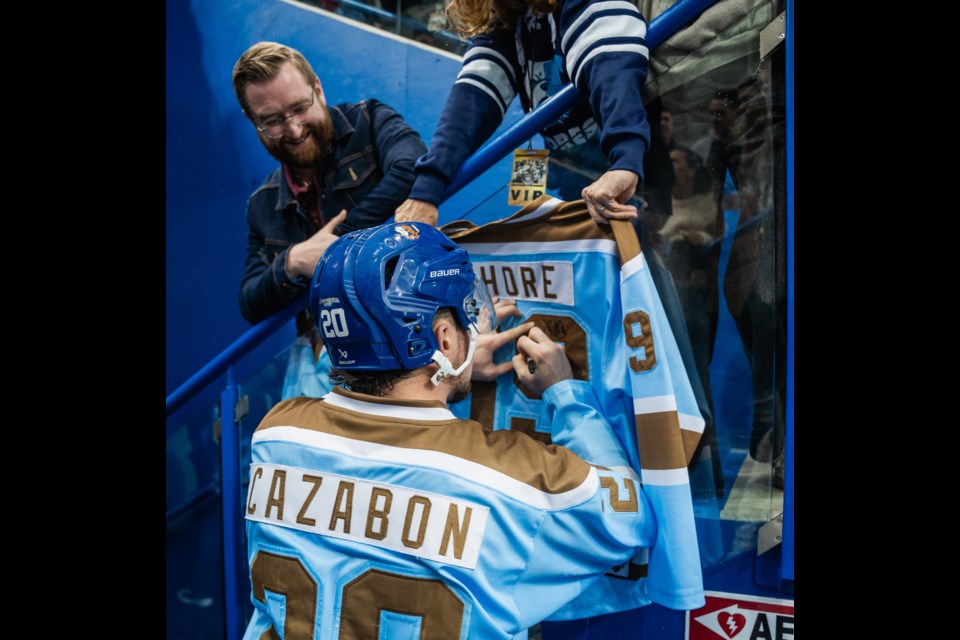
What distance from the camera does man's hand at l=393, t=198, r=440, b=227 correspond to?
1.86 m

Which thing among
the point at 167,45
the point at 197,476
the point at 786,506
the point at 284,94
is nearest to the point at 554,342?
the point at 786,506

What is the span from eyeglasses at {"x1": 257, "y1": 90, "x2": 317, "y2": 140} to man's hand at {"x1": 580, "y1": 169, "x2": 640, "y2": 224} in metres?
0.91

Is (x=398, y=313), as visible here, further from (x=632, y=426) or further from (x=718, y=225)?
(x=718, y=225)

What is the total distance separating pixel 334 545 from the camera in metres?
1.35

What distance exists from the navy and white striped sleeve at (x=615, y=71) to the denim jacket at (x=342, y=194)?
572 millimetres

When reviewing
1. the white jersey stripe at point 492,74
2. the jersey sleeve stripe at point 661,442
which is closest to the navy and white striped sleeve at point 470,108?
the white jersey stripe at point 492,74

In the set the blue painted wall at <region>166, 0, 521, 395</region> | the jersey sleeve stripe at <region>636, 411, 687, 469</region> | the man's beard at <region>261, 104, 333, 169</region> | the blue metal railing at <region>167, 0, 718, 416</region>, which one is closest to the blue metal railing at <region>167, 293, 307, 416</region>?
the blue metal railing at <region>167, 0, 718, 416</region>

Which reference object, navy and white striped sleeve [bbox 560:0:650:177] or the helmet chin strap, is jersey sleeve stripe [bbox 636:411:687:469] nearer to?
the helmet chin strap

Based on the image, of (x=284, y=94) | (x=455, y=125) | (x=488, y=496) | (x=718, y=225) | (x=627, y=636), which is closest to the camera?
(x=488, y=496)

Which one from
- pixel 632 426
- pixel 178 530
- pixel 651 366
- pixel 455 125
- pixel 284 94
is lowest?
pixel 178 530

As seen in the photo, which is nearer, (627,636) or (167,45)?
(627,636)

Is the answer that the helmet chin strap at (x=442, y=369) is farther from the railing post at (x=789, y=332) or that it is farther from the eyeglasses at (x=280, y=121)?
the eyeglasses at (x=280, y=121)

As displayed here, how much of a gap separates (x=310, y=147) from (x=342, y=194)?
6.0 inches

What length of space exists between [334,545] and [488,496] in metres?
0.29
